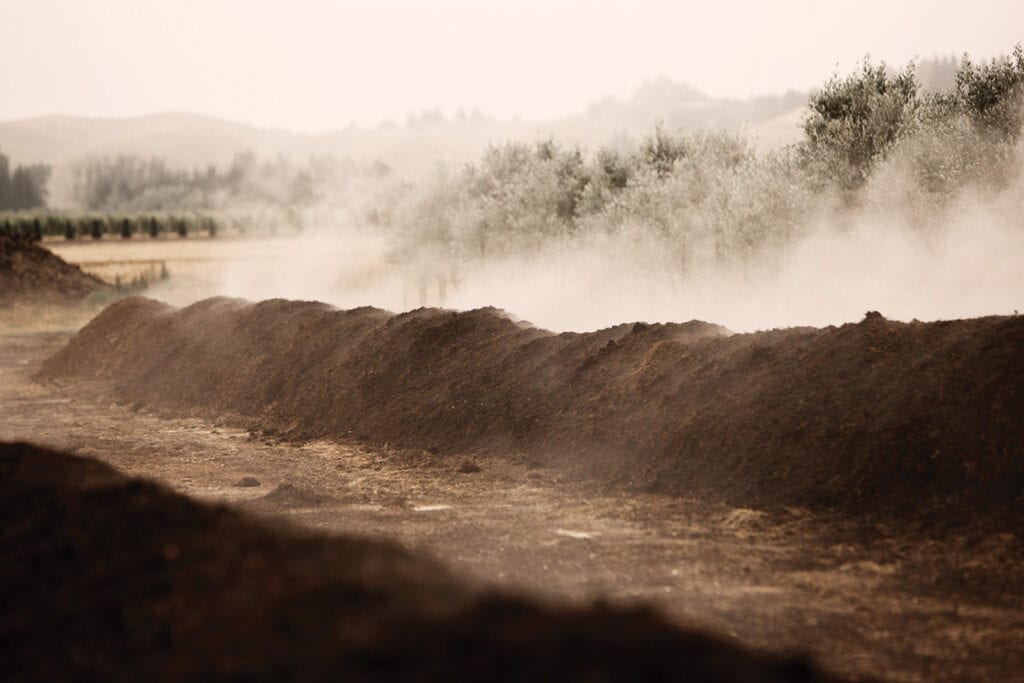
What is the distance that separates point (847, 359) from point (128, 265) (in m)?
63.3

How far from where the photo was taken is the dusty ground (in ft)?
22.0

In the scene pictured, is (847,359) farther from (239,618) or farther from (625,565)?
(239,618)

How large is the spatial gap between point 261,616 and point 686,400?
885cm

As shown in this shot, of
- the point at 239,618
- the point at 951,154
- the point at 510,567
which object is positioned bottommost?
the point at 510,567

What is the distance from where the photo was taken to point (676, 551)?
8.87 meters

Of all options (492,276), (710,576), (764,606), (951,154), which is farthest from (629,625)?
(492,276)

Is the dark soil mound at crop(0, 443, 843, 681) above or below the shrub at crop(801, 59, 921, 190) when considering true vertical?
below

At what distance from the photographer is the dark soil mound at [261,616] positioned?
148 inches

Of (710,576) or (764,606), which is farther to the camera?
(710,576)

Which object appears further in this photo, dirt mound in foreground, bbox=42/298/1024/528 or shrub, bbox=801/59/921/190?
shrub, bbox=801/59/921/190

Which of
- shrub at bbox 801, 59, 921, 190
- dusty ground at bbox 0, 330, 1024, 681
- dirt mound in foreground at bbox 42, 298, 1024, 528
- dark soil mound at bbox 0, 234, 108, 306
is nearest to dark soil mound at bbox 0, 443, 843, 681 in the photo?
dusty ground at bbox 0, 330, 1024, 681

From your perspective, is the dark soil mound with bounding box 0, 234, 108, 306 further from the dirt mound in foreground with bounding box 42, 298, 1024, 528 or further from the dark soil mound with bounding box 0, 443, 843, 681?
the dark soil mound with bounding box 0, 443, 843, 681

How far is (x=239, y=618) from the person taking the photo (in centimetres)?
455

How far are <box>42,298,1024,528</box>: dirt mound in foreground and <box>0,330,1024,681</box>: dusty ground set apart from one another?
66 cm
